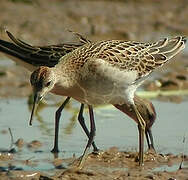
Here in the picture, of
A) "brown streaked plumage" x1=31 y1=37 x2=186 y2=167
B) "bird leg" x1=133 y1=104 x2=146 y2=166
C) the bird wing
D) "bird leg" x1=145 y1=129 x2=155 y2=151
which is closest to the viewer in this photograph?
"brown streaked plumage" x1=31 y1=37 x2=186 y2=167

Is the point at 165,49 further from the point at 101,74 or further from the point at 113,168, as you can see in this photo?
the point at 113,168

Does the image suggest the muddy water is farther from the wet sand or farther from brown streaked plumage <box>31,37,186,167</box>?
brown streaked plumage <box>31,37,186,167</box>

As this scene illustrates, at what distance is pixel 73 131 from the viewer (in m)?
11.5

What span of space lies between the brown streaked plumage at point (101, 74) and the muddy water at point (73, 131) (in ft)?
2.06

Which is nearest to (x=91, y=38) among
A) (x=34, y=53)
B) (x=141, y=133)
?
(x=141, y=133)

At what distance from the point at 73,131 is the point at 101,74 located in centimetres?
224

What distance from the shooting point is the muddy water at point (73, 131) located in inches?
409

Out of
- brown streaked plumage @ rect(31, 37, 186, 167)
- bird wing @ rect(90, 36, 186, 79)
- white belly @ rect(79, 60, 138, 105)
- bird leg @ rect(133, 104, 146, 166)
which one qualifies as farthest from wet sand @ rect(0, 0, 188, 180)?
bird wing @ rect(90, 36, 186, 79)

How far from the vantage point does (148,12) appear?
19.0 meters

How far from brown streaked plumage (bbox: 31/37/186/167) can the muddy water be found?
2.06 feet

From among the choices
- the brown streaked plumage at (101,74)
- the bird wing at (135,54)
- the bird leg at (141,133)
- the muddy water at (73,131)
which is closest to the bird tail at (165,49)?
the bird wing at (135,54)

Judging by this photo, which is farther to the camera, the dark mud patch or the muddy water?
the muddy water

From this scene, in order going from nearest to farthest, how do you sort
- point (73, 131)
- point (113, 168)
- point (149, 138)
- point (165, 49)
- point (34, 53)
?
1. point (113, 168)
2. point (34, 53)
3. point (165, 49)
4. point (149, 138)
5. point (73, 131)

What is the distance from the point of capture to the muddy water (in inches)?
409
